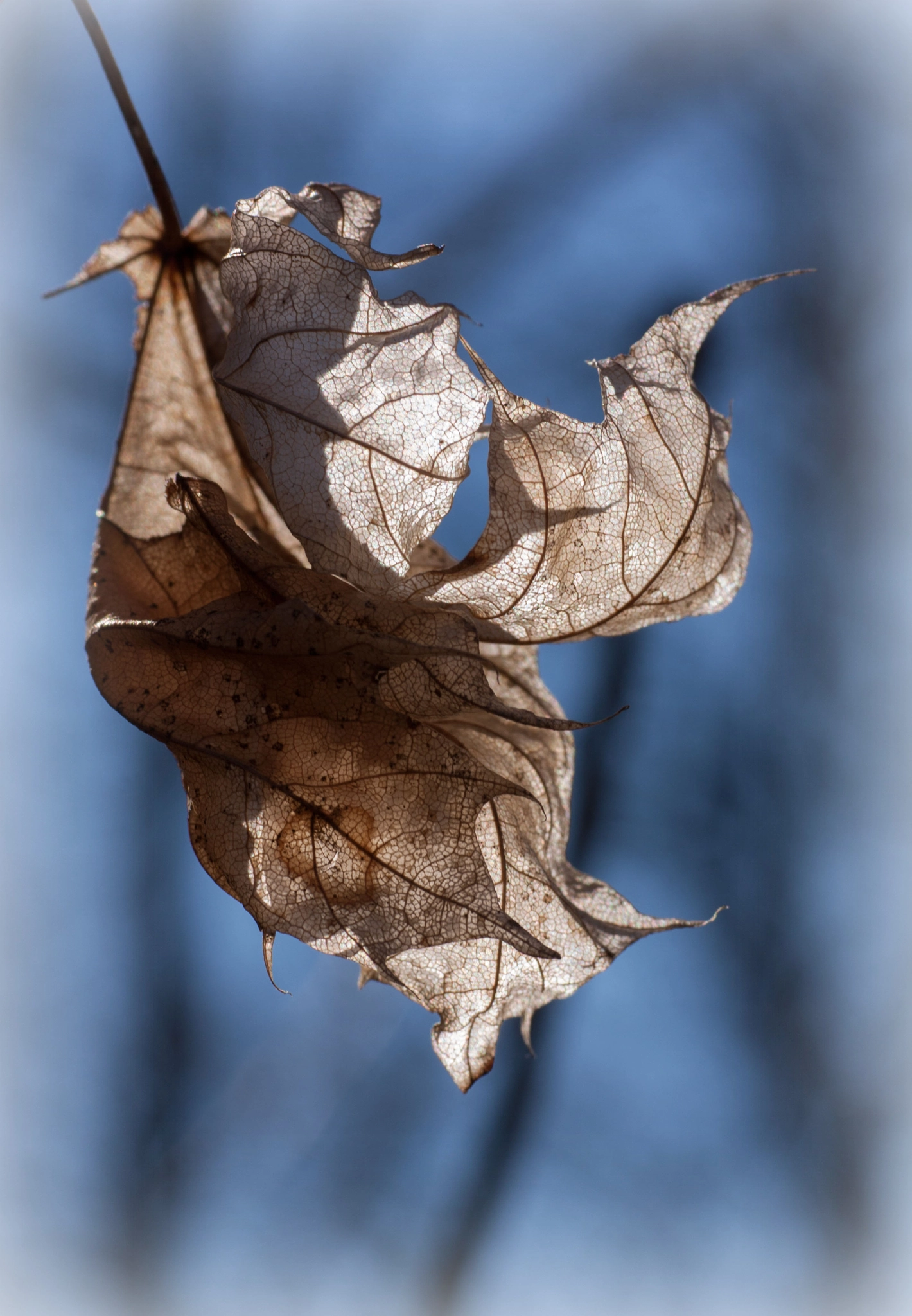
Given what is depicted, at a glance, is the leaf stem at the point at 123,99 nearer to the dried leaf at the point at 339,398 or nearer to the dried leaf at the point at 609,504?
the dried leaf at the point at 339,398

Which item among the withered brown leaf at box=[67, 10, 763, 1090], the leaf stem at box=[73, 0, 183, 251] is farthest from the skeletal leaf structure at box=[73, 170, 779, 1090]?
the leaf stem at box=[73, 0, 183, 251]

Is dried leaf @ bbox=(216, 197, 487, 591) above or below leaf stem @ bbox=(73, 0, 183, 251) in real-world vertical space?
below

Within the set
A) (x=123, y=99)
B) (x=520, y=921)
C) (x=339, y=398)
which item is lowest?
(x=520, y=921)

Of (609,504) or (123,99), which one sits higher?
(123,99)

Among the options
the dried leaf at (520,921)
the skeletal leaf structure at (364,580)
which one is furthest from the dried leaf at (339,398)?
the dried leaf at (520,921)

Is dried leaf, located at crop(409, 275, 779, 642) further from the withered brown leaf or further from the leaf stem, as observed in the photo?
the leaf stem

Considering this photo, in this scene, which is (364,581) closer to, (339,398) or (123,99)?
(339,398)

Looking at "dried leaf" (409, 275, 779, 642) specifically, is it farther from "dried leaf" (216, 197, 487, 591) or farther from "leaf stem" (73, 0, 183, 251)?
"leaf stem" (73, 0, 183, 251)

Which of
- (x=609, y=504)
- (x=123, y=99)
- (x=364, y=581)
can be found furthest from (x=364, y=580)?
(x=123, y=99)

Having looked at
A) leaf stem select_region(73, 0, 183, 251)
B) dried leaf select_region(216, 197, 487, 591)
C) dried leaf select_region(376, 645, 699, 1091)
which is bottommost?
dried leaf select_region(376, 645, 699, 1091)

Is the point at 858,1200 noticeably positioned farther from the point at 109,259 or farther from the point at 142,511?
the point at 109,259
